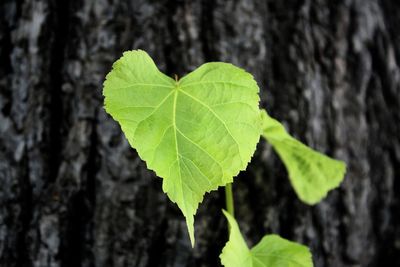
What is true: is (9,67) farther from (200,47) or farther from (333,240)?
(333,240)

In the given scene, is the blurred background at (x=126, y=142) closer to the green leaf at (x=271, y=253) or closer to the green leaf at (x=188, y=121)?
the green leaf at (x=271, y=253)

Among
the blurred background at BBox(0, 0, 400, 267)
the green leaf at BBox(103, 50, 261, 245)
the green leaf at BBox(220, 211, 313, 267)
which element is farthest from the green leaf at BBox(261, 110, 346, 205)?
the green leaf at BBox(103, 50, 261, 245)

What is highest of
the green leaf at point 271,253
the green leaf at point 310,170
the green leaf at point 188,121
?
the green leaf at point 188,121

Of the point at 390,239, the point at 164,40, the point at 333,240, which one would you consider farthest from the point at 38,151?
the point at 390,239

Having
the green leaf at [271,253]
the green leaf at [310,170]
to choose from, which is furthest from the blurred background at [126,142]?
the green leaf at [271,253]

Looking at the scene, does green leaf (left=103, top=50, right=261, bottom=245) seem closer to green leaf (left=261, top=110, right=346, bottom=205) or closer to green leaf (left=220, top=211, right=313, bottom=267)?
green leaf (left=220, top=211, right=313, bottom=267)

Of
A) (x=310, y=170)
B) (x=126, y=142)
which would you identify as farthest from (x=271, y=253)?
(x=126, y=142)
